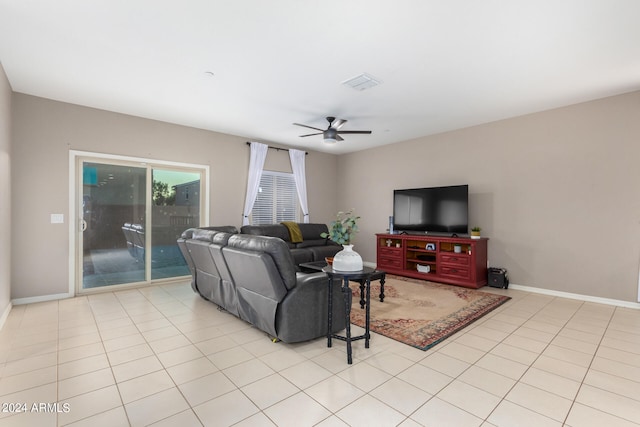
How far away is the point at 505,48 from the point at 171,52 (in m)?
3.33

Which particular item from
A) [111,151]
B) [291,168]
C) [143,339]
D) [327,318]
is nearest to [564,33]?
[327,318]

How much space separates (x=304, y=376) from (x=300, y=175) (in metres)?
5.43

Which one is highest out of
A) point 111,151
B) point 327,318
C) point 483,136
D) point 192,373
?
point 483,136

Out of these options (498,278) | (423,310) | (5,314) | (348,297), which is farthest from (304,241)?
(5,314)

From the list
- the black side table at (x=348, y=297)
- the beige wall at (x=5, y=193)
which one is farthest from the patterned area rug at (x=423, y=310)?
the beige wall at (x=5, y=193)

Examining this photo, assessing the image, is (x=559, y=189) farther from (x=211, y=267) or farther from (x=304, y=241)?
(x=211, y=267)

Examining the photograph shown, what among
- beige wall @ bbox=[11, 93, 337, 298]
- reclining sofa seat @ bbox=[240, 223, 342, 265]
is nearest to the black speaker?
reclining sofa seat @ bbox=[240, 223, 342, 265]

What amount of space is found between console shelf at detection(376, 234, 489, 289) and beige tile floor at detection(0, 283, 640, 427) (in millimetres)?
1534

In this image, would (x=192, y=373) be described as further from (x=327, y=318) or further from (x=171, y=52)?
(x=171, y=52)

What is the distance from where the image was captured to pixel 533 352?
2781mm

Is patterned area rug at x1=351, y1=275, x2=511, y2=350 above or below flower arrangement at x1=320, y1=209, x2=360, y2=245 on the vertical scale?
below

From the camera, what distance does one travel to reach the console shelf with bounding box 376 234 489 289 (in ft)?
16.8

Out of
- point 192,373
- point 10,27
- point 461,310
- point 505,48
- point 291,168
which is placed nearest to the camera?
point 192,373

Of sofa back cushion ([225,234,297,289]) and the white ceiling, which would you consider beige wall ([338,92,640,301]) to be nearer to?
the white ceiling
